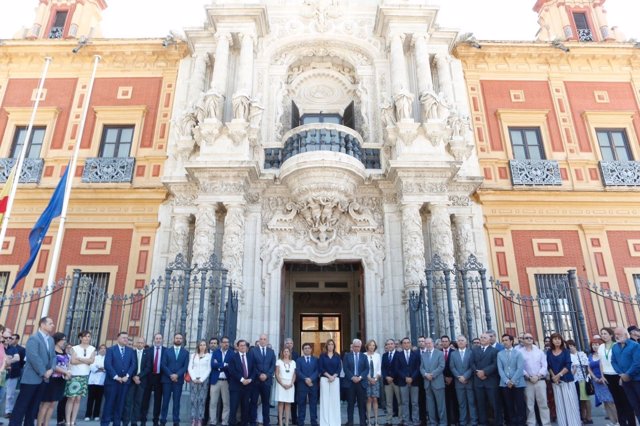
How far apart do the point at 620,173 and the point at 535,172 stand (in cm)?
267

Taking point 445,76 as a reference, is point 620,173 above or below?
below

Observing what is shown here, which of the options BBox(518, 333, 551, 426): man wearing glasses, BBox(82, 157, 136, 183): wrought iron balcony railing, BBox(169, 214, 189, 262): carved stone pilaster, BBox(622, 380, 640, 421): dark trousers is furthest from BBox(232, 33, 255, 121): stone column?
BBox(622, 380, 640, 421): dark trousers

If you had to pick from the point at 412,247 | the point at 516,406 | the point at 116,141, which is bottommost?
the point at 516,406

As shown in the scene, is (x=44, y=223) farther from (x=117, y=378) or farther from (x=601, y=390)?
(x=601, y=390)

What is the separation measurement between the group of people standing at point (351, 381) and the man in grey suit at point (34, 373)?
513 millimetres

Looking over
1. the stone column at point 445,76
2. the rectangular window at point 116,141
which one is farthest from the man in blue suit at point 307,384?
the rectangular window at point 116,141

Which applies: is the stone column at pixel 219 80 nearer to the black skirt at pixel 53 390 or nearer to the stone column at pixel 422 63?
the stone column at pixel 422 63

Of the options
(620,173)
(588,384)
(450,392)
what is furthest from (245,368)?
(620,173)

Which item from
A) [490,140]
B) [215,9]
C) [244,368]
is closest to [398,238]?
[490,140]

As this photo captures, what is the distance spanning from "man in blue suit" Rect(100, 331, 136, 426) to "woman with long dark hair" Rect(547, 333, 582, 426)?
6.96 meters

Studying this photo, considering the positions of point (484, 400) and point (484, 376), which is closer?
point (484, 376)

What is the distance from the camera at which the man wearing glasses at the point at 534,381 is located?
24.4 feet

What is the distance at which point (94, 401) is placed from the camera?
8.87 meters

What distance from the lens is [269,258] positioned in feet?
41.2
